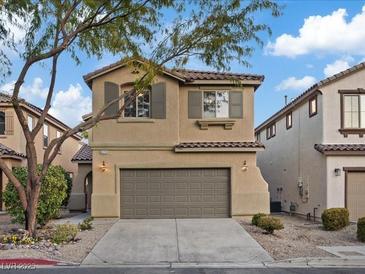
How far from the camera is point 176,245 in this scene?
515 inches

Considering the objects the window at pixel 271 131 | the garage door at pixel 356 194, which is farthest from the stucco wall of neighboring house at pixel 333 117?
the window at pixel 271 131

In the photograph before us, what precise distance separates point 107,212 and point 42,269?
27.3ft

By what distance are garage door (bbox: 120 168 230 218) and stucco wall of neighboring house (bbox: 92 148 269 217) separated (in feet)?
0.94

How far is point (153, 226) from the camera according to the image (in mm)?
16500

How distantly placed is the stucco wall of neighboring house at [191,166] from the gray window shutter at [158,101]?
4.88ft

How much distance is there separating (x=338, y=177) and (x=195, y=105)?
641cm

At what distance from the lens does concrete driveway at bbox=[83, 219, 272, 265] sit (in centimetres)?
1152

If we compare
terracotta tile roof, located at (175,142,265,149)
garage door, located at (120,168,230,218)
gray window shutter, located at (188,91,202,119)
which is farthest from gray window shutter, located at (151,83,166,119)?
garage door, located at (120,168,230,218)

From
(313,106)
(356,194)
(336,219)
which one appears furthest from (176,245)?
(313,106)

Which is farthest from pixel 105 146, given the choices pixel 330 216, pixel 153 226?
pixel 330 216

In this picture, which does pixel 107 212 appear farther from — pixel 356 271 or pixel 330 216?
pixel 356 271

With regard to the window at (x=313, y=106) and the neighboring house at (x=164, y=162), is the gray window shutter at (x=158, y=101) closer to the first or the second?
the neighboring house at (x=164, y=162)

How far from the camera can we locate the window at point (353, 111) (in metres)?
19.3

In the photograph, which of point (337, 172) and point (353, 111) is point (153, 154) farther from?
point (353, 111)
